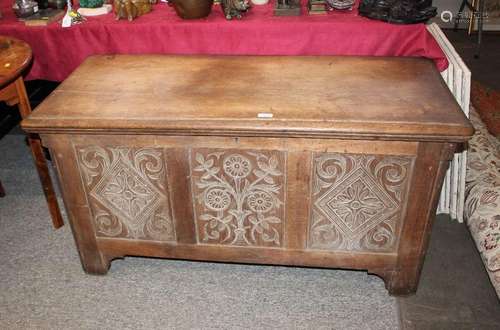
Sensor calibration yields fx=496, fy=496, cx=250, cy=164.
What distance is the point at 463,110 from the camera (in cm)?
204

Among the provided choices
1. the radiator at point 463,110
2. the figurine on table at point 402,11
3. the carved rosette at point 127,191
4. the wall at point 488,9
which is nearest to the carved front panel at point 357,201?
the carved rosette at point 127,191

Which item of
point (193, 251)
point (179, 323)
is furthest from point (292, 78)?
point (179, 323)

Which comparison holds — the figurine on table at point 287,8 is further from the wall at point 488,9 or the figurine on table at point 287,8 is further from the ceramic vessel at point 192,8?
the wall at point 488,9

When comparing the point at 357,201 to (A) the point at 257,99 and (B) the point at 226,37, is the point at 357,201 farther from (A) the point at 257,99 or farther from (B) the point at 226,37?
(B) the point at 226,37

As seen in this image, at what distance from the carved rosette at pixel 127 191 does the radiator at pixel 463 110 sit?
1263 mm

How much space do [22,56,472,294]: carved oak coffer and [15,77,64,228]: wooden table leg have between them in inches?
10.1

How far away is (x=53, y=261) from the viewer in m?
2.09

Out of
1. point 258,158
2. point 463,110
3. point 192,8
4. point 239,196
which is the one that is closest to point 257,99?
point 258,158

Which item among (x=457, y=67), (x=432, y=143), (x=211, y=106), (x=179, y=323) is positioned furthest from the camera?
(x=457, y=67)

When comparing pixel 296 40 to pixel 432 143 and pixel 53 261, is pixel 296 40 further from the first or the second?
pixel 53 261

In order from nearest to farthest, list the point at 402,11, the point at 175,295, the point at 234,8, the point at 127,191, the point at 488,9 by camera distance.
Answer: the point at 127,191, the point at 175,295, the point at 402,11, the point at 234,8, the point at 488,9

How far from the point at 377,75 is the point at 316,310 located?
0.89 metres

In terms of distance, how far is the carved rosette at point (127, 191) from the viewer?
167 cm

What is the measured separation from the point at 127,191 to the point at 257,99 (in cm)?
56
